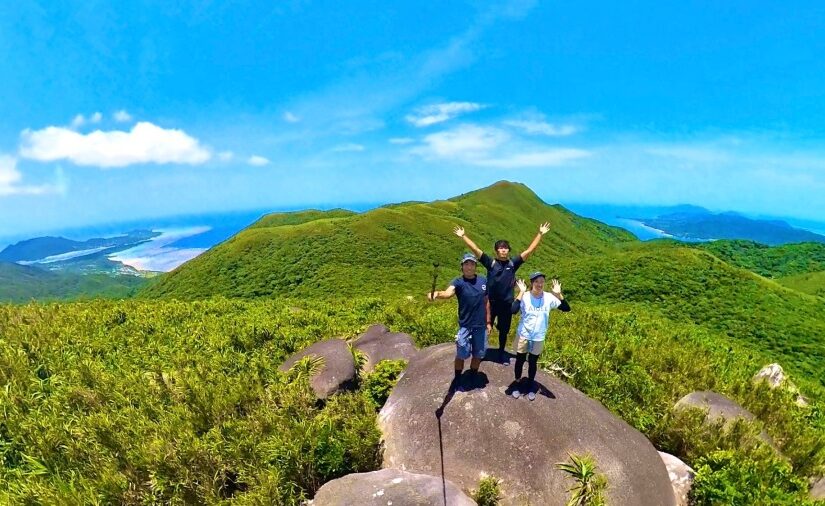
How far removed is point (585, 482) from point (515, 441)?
5.20ft

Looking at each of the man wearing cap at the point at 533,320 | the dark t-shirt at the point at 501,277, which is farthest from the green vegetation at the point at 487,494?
the dark t-shirt at the point at 501,277

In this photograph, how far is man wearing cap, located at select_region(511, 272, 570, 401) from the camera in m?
10.3

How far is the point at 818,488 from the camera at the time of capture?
1215 centimetres

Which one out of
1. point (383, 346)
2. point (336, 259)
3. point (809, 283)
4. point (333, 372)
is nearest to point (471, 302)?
point (333, 372)

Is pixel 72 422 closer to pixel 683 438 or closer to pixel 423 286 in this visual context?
pixel 683 438

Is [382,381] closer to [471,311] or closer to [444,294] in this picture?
[471,311]

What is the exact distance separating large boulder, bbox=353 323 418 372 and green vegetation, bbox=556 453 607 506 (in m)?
6.66

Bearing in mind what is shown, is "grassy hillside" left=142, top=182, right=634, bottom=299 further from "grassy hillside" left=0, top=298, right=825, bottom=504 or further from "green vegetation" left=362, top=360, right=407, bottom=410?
"green vegetation" left=362, top=360, right=407, bottom=410

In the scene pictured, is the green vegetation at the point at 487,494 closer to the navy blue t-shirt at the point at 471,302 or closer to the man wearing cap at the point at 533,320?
the man wearing cap at the point at 533,320

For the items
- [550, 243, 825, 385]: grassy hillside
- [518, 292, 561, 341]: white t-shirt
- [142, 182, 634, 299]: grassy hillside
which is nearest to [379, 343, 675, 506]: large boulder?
[518, 292, 561, 341]: white t-shirt

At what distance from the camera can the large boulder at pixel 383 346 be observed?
1571 centimetres

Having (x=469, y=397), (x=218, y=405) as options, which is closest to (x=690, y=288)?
(x=469, y=397)

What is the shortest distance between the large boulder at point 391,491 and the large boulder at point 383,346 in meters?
6.36

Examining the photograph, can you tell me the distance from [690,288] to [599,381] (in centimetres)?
4927
